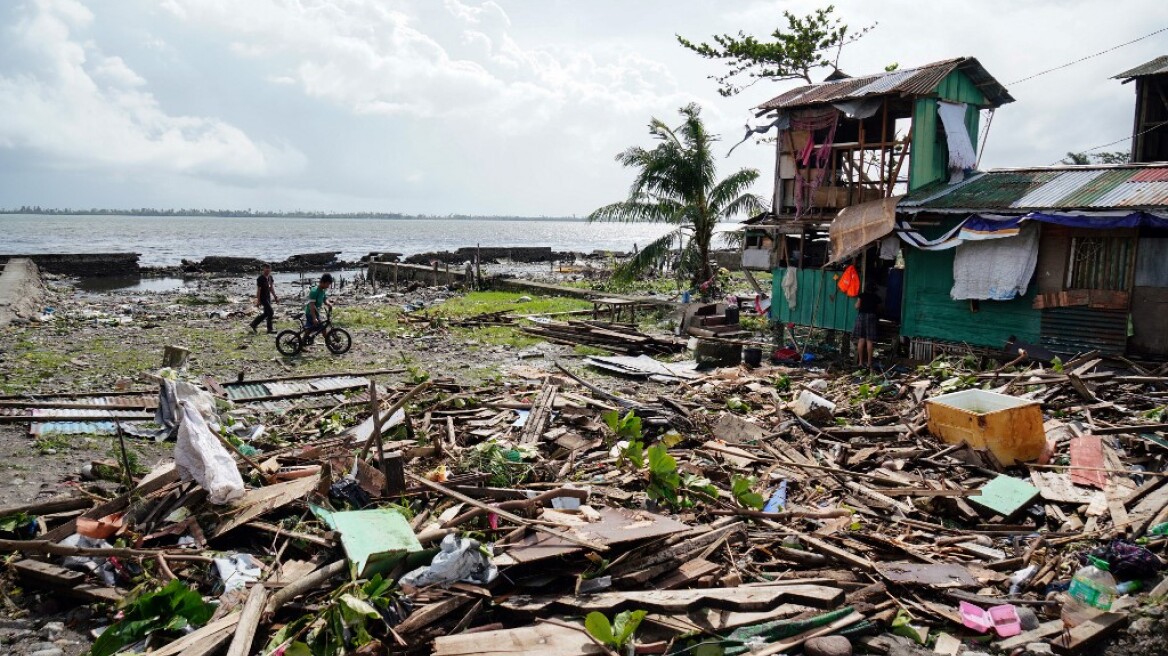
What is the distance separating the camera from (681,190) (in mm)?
22453

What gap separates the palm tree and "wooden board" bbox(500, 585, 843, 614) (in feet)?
57.9

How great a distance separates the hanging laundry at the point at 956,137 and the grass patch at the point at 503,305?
12.4m

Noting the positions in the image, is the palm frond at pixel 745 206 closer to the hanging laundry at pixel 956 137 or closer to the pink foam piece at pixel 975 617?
the hanging laundry at pixel 956 137

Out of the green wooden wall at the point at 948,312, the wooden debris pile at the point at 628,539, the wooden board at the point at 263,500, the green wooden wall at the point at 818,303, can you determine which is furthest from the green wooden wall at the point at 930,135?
the wooden board at the point at 263,500

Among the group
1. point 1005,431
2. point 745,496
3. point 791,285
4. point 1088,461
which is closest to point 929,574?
point 745,496

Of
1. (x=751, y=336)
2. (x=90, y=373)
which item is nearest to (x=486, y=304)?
(x=751, y=336)

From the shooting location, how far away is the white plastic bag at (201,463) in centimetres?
644

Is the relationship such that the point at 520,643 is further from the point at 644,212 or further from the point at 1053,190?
the point at 644,212

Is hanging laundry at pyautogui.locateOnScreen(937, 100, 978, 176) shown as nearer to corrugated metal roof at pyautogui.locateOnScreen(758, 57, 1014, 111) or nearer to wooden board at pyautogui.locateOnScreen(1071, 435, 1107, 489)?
corrugated metal roof at pyautogui.locateOnScreen(758, 57, 1014, 111)

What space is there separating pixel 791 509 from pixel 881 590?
1552 mm

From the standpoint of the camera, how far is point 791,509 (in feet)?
22.7

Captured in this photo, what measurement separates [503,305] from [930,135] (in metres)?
14.9

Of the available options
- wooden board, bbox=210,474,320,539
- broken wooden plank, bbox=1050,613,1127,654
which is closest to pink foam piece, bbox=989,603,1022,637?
broken wooden plank, bbox=1050,613,1127,654

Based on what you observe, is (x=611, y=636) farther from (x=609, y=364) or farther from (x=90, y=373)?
(x=90, y=373)
